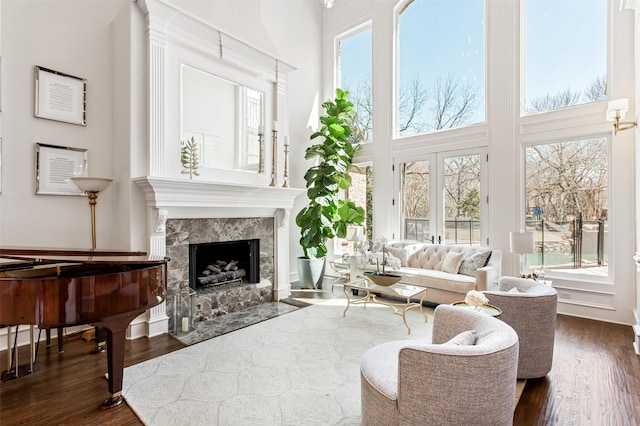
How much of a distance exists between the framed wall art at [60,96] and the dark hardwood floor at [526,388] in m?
2.28

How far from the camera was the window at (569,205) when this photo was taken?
406 cm

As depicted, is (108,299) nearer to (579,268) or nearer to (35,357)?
(35,357)

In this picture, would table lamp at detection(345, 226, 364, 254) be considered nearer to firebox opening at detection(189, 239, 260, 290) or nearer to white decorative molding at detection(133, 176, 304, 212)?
white decorative molding at detection(133, 176, 304, 212)

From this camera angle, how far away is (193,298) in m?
3.71

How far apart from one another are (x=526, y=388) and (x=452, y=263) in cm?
226

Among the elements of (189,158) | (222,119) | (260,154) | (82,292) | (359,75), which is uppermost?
(359,75)

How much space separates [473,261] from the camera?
4449 millimetres

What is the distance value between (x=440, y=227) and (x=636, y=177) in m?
2.43

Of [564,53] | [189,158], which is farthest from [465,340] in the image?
[564,53]

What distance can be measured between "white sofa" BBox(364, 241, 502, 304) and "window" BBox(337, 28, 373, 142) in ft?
8.29

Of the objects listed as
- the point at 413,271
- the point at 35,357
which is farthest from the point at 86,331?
the point at 413,271

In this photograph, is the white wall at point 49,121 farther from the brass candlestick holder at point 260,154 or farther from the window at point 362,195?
the window at point 362,195

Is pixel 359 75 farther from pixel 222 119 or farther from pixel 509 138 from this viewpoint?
pixel 222 119

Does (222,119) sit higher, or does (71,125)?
(222,119)
